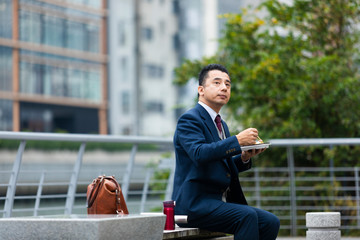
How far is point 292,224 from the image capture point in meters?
9.39

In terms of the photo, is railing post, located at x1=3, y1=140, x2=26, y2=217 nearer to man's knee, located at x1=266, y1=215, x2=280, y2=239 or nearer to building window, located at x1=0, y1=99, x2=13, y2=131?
man's knee, located at x1=266, y1=215, x2=280, y2=239

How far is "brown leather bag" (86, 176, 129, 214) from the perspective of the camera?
15.6 feet

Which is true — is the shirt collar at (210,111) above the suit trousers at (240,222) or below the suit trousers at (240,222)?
above

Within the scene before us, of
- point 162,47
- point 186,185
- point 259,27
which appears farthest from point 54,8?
point 186,185

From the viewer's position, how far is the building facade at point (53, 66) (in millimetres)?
37000

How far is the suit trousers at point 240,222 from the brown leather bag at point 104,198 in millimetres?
523

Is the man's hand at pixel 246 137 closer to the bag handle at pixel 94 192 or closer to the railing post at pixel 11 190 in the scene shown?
the bag handle at pixel 94 192

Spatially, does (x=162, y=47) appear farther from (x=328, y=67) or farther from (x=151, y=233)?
(x=151, y=233)

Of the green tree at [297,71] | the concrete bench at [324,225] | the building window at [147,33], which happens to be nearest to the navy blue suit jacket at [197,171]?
the concrete bench at [324,225]

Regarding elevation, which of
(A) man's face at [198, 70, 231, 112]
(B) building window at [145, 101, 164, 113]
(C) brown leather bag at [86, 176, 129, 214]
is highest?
(B) building window at [145, 101, 164, 113]

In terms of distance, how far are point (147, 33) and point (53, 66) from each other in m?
14.1

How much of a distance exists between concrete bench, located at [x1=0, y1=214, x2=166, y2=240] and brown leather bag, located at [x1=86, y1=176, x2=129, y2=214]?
1.65 ft

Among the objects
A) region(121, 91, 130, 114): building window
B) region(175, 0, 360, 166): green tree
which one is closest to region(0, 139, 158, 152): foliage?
region(121, 91, 130, 114): building window

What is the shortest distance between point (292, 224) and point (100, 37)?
36.1 m
